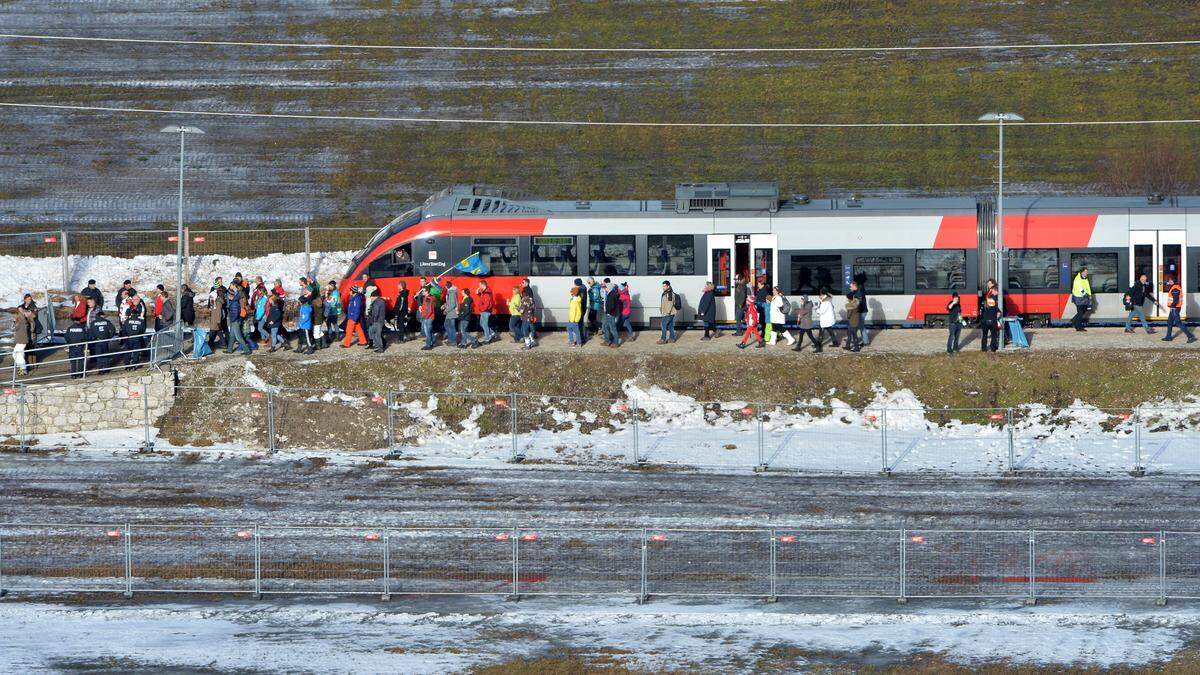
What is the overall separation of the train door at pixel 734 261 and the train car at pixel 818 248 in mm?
23

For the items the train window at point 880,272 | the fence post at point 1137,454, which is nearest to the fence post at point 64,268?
the train window at point 880,272

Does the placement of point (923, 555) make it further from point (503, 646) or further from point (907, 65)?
point (907, 65)

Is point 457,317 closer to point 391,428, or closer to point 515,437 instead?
point 391,428

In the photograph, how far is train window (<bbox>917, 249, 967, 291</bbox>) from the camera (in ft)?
108

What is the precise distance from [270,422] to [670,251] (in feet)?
33.0

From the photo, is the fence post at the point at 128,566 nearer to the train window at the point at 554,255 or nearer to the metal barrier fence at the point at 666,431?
the metal barrier fence at the point at 666,431

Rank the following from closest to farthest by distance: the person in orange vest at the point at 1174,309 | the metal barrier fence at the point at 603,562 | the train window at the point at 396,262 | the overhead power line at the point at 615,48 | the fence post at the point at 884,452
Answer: the metal barrier fence at the point at 603,562 < the fence post at the point at 884,452 < the person in orange vest at the point at 1174,309 < the train window at the point at 396,262 < the overhead power line at the point at 615,48

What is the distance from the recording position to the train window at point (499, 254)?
109 ft

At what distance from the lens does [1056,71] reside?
182 ft

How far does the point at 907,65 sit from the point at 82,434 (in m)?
37.4

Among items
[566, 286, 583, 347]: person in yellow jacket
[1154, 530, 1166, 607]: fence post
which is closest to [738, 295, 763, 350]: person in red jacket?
[566, 286, 583, 347]: person in yellow jacket

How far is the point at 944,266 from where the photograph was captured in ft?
109

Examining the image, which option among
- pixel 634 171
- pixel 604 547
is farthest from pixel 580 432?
pixel 634 171

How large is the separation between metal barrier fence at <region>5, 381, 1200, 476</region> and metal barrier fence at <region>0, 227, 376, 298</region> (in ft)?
41.7
